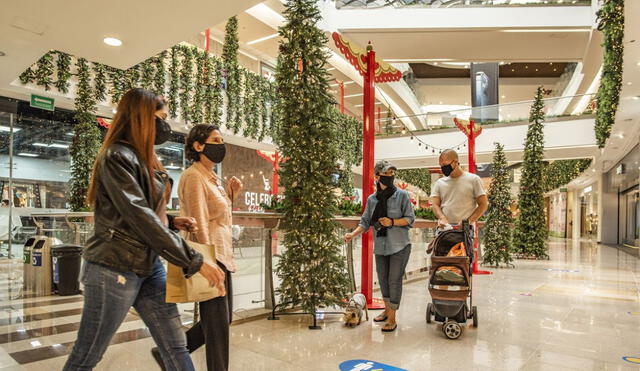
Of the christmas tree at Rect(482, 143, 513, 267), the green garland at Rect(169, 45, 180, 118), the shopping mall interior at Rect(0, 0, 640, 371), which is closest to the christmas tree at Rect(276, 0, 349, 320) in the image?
the shopping mall interior at Rect(0, 0, 640, 371)

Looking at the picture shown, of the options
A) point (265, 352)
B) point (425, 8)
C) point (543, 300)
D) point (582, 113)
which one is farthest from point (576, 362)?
point (582, 113)

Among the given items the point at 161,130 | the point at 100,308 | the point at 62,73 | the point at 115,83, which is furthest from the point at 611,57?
the point at 62,73

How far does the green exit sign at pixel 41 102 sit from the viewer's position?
859 centimetres

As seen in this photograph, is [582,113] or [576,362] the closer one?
[576,362]

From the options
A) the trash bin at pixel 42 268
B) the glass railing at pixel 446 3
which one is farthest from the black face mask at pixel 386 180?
the glass railing at pixel 446 3

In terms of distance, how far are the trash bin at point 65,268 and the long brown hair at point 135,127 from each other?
16.3 ft

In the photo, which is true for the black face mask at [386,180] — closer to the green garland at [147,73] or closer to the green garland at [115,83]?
the green garland at [115,83]

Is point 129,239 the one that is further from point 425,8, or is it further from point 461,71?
point 461,71

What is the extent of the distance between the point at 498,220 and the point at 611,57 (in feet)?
15.2

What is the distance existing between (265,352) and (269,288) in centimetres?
143

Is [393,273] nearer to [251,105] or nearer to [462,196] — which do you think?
[462,196]

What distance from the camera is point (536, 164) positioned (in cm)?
1337

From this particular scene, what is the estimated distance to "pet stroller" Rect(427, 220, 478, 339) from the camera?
368 cm

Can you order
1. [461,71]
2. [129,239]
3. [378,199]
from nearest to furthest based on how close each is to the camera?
[129,239] → [378,199] → [461,71]
